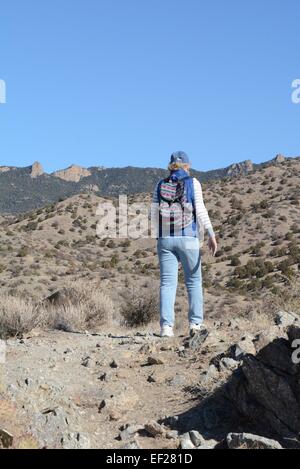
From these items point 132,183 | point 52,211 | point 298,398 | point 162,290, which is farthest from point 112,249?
point 132,183

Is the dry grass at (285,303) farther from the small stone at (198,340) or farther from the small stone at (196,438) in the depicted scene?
the small stone at (196,438)

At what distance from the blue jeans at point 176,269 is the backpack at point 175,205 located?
185 mm

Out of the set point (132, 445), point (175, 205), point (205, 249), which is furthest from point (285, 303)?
point (205, 249)

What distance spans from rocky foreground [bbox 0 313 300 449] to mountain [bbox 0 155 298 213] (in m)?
89.9

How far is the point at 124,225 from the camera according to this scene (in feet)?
152

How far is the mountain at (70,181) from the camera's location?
10025cm

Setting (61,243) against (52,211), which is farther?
(52,211)

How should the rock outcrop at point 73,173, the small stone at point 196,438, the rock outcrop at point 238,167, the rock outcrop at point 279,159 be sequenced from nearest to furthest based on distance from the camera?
the small stone at point 196,438
the rock outcrop at point 279,159
the rock outcrop at point 238,167
the rock outcrop at point 73,173

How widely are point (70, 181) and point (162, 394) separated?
113270mm

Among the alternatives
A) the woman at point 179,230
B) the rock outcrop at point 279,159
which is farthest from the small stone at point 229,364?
the rock outcrop at point 279,159

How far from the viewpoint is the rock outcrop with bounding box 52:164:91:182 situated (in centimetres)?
11938

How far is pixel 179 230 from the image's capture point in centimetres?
695
